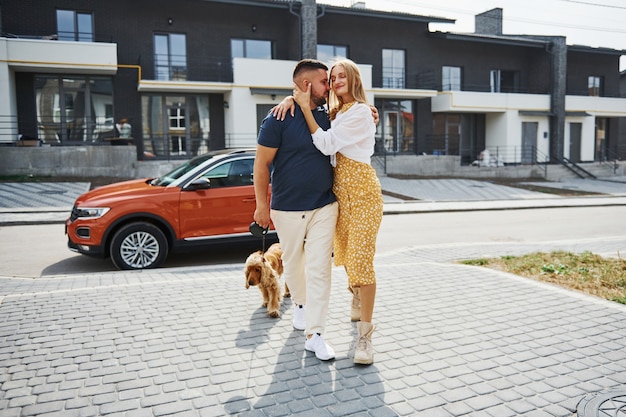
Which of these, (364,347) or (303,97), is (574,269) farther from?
(303,97)

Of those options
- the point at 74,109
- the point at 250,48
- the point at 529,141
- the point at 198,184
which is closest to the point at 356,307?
the point at 198,184

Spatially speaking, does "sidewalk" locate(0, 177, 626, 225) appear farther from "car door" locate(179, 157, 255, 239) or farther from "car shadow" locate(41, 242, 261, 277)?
"car door" locate(179, 157, 255, 239)

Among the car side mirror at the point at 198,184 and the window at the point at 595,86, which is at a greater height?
the window at the point at 595,86

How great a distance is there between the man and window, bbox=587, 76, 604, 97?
38.9m

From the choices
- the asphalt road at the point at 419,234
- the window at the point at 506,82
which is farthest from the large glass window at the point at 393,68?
the asphalt road at the point at 419,234

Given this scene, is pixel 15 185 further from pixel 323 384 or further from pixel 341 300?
pixel 323 384

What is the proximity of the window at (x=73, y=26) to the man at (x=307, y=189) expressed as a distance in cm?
2240

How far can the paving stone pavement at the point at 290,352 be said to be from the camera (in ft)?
10.5

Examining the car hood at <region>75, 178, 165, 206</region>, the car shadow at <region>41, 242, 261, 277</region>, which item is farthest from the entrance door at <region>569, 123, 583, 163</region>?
the car hood at <region>75, 178, 165, 206</region>

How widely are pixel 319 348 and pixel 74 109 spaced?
73.4ft

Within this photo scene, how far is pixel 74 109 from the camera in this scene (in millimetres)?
22922

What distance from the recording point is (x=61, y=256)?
844cm

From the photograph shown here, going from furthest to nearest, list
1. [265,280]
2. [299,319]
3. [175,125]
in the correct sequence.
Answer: [175,125], [265,280], [299,319]

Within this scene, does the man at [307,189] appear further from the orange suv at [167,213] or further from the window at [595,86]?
the window at [595,86]
